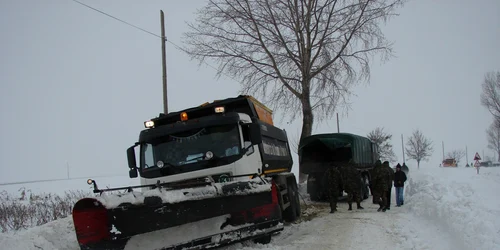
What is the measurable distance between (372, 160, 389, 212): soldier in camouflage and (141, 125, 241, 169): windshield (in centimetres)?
660

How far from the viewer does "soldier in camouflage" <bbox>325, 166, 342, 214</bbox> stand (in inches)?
476

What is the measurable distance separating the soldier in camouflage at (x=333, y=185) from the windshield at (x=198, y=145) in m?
5.64

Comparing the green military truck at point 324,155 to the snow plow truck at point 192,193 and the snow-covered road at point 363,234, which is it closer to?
the snow-covered road at point 363,234

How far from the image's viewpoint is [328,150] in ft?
56.3

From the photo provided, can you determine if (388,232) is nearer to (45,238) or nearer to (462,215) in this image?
(462,215)

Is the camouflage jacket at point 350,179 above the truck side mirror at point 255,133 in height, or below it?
below

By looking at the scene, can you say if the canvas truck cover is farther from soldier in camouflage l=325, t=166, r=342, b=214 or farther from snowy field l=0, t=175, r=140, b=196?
snowy field l=0, t=175, r=140, b=196

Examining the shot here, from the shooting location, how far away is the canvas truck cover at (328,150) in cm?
1639

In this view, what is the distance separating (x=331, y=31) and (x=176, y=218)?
16151 mm

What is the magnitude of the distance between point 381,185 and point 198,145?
714 centimetres

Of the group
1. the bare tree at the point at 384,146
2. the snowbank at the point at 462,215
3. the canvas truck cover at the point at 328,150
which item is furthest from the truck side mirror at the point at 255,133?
the bare tree at the point at 384,146

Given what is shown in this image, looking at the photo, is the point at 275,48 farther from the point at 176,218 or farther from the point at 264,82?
the point at 176,218

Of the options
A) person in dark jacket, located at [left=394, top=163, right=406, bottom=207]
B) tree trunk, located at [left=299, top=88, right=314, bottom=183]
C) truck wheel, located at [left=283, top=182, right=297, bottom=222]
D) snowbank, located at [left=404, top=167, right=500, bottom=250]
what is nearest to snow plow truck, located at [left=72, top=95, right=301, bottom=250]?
truck wheel, located at [left=283, top=182, right=297, bottom=222]

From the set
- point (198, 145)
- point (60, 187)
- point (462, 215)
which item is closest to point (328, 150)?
point (462, 215)
